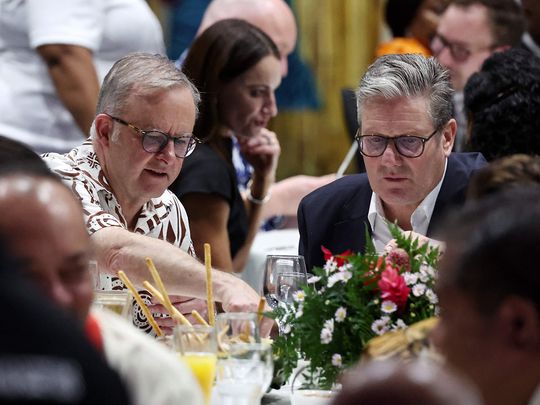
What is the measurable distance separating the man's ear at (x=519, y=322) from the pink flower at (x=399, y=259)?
0.92 m

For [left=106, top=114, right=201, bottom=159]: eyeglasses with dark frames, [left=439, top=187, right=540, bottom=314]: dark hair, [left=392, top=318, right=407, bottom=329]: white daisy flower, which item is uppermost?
[left=439, top=187, right=540, bottom=314]: dark hair

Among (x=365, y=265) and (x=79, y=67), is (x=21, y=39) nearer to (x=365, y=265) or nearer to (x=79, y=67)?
(x=79, y=67)

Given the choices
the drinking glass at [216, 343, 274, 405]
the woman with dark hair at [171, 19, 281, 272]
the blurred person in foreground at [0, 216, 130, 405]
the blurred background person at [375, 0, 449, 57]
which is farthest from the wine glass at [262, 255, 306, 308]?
the blurred background person at [375, 0, 449, 57]

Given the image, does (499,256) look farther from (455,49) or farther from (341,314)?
(455,49)

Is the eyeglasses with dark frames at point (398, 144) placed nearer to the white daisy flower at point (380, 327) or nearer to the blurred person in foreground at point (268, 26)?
the white daisy flower at point (380, 327)

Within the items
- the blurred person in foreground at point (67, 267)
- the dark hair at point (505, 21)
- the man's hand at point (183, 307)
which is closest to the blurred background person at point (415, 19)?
the dark hair at point (505, 21)

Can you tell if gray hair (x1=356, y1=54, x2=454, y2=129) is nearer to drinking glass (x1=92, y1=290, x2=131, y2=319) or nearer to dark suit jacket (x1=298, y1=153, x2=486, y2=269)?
dark suit jacket (x1=298, y1=153, x2=486, y2=269)

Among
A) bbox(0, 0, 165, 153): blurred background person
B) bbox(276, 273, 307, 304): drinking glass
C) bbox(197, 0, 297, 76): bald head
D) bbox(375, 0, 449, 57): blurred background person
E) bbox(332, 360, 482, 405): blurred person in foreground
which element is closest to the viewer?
bbox(332, 360, 482, 405): blurred person in foreground

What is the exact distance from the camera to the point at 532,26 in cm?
616

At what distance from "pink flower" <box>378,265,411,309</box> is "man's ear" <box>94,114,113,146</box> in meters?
1.23

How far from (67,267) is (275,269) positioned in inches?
54.6

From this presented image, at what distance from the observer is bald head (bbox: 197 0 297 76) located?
5633 mm

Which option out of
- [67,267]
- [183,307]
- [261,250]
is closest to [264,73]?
[261,250]

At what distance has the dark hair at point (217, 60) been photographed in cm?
431
